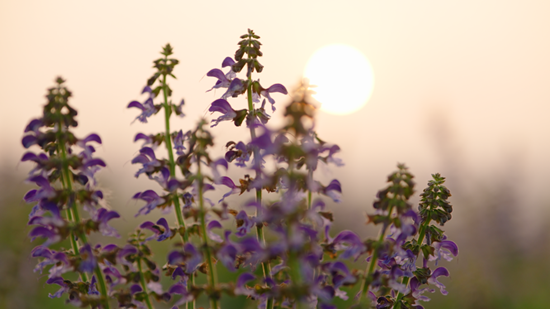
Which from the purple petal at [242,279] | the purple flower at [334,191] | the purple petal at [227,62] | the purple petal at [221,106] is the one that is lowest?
the purple petal at [242,279]

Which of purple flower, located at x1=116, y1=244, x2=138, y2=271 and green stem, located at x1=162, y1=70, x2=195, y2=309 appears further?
green stem, located at x1=162, y1=70, x2=195, y2=309

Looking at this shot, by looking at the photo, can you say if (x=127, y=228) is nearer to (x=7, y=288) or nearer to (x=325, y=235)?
(x=7, y=288)

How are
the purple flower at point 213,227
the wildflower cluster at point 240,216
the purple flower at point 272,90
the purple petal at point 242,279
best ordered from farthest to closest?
the purple flower at point 272,90, the purple flower at point 213,227, the purple petal at point 242,279, the wildflower cluster at point 240,216

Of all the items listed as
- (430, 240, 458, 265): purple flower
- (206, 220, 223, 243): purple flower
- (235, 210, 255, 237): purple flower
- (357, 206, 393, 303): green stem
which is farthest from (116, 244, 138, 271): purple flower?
(430, 240, 458, 265): purple flower

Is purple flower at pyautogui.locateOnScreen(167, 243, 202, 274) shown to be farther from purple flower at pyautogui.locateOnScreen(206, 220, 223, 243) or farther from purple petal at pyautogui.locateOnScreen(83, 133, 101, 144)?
purple petal at pyautogui.locateOnScreen(83, 133, 101, 144)

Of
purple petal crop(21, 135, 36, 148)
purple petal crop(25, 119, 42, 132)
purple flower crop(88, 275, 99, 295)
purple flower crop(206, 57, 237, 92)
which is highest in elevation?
purple flower crop(206, 57, 237, 92)

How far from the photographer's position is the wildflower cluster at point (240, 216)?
1386mm

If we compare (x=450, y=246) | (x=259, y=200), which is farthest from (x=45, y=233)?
(x=450, y=246)

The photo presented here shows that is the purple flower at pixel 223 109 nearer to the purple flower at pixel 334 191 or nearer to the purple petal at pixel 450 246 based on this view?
the purple flower at pixel 334 191

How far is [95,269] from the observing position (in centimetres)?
168

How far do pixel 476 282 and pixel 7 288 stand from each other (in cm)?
552

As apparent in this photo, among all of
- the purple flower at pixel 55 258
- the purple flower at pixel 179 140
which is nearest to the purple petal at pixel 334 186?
the purple flower at pixel 179 140

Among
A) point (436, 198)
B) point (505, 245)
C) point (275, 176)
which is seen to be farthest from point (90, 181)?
point (505, 245)

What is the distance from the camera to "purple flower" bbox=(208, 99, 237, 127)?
195 centimetres
